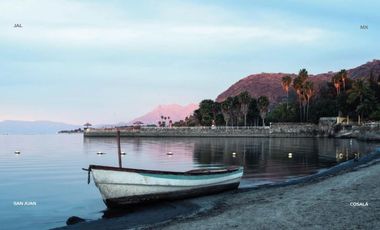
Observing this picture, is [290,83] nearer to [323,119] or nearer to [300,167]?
[323,119]

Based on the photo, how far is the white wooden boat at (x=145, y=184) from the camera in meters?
24.8

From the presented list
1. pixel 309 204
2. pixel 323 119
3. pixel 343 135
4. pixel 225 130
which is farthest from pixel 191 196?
pixel 225 130

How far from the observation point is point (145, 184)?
25.7 metres

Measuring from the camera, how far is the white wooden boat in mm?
24750

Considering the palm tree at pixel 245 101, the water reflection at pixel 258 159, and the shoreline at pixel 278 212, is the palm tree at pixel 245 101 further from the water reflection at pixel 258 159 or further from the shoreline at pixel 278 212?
the shoreline at pixel 278 212

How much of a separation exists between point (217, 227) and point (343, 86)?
172m

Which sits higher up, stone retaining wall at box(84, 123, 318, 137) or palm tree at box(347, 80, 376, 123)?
palm tree at box(347, 80, 376, 123)

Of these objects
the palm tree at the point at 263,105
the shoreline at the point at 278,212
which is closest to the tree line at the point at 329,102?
the palm tree at the point at 263,105

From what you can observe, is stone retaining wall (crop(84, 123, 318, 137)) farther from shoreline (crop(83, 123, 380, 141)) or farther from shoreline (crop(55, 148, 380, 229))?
shoreline (crop(55, 148, 380, 229))

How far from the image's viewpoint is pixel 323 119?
164375mm

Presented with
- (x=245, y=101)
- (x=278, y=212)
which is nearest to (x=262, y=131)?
(x=245, y=101)

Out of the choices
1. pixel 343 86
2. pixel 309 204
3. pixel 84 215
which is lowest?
pixel 84 215

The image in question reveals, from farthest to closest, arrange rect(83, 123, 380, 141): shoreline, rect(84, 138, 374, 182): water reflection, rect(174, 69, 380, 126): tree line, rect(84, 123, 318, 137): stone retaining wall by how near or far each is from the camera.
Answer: rect(84, 123, 318, 137): stone retaining wall, rect(174, 69, 380, 126): tree line, rect(83, 123, 380, 141): shoreline, rect(84, 138, 374, 182): water reflection

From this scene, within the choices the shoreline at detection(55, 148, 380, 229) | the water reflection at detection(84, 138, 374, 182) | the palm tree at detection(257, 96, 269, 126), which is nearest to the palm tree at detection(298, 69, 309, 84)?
the palm tree at detection(257, 96, 269, 126)
